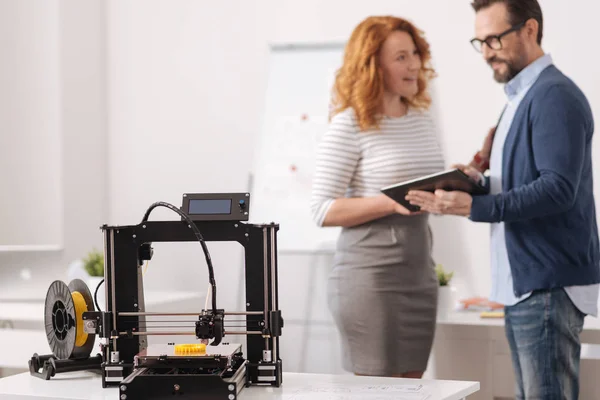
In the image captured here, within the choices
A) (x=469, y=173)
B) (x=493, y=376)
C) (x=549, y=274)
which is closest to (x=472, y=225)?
(x=493, y=376)

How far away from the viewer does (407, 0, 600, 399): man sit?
7.01 feet

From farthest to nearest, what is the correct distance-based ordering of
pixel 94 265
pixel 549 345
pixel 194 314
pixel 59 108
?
pixel 59 108 → pixel 94 265 → pixel 549 345 → pixel 194 314

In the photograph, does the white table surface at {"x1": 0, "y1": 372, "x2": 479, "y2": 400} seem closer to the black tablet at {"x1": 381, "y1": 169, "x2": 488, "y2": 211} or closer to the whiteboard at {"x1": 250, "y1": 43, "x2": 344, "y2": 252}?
the black tablet at {"x1": 381, "y1": 169, "x2": 488, "y2": 211}

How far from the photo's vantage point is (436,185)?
232cm

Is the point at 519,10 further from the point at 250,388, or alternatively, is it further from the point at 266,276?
the point at 250,388

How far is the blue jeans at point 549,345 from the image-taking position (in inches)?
83.6

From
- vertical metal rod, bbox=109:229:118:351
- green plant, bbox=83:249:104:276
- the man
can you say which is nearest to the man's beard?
the man

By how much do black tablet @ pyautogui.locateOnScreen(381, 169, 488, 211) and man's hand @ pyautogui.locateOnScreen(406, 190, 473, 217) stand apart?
0.06 ft

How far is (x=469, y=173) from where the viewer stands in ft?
8.23

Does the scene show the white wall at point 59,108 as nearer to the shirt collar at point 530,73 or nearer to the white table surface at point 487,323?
the white table surface at point 487,323

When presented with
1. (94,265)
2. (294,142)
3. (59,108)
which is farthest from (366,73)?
(59,108)

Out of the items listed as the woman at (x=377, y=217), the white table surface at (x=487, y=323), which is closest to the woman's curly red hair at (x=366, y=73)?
the woman at (x=377, y=217)

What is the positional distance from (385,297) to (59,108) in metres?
2.35

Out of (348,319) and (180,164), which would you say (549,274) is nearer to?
(348,319)
